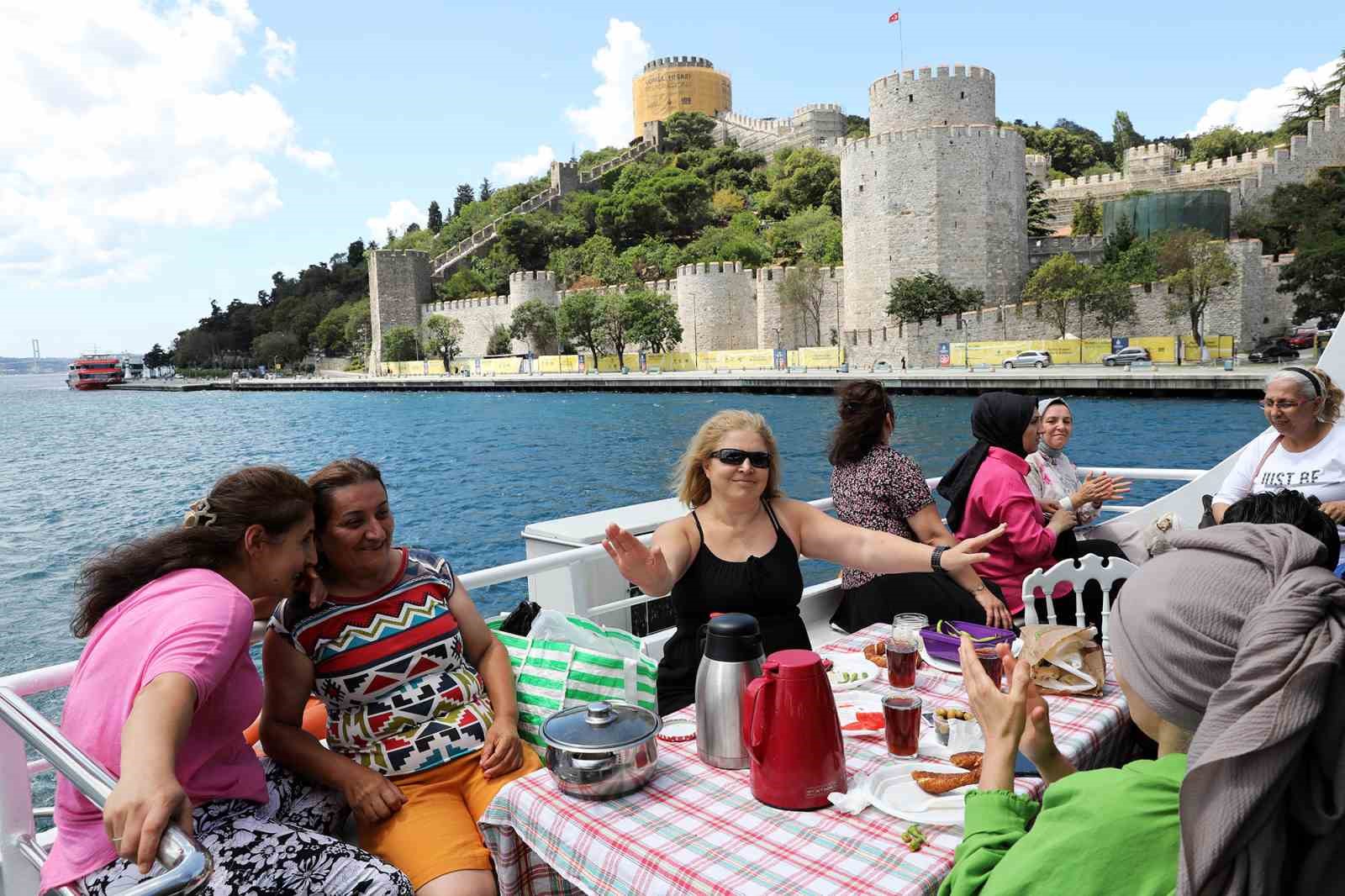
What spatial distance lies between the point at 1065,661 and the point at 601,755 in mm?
833

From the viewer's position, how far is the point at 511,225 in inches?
1896

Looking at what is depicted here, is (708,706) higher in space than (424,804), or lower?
higher

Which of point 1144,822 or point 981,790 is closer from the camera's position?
point 1144,822

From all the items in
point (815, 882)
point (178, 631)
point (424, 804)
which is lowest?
point (424, 804)

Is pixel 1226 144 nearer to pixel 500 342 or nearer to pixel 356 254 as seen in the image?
pixel 500 342

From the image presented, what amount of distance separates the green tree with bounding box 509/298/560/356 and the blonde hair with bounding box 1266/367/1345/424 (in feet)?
128

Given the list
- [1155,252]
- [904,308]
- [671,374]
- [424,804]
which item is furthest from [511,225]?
[424,804]

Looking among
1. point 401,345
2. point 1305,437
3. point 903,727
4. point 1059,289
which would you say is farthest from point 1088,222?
point 903,727

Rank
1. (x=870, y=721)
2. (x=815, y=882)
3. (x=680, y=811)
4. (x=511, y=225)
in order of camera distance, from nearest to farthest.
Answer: (x=815, y=882) → (x=680, y=811) → (x=870, y=721) → (x=511, y=225)

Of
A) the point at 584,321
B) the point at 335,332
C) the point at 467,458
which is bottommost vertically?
the point at 467,458

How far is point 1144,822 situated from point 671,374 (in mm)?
32961

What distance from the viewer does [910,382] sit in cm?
2486

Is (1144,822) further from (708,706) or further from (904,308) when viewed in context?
(904,308)

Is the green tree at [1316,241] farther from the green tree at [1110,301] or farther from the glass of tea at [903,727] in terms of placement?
the glass of tea at [903,727]
